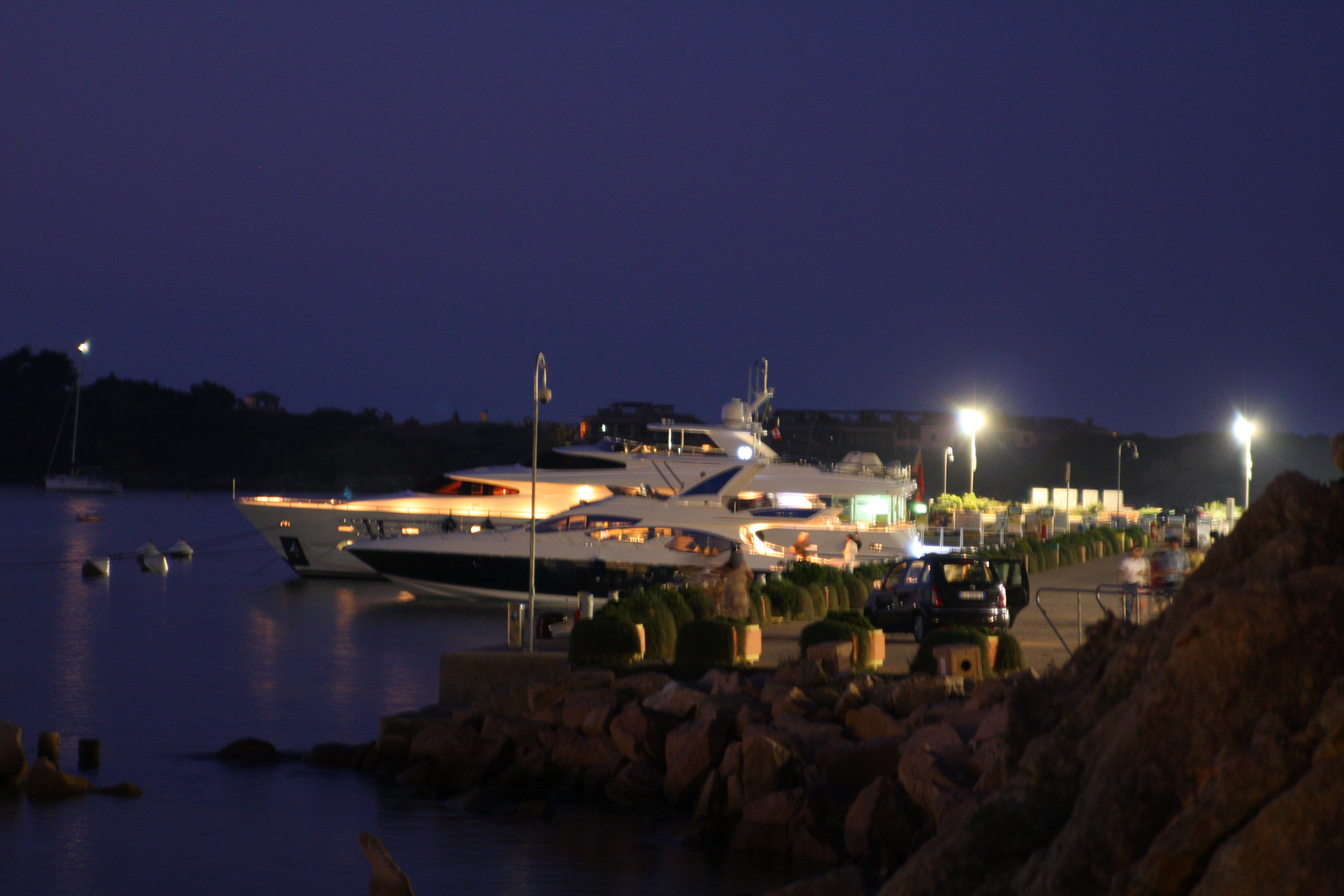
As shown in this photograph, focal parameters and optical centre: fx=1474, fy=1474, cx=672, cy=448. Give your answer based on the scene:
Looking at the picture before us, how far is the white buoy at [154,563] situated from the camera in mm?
49269

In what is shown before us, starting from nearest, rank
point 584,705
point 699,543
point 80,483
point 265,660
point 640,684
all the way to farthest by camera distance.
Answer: point 584,705
point 640,684
point 265,660
point 699,543
point 80,483

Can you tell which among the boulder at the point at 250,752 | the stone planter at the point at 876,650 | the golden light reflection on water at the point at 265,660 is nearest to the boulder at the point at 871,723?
the stone planter at the point at 876,650

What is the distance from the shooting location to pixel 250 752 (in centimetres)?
1806

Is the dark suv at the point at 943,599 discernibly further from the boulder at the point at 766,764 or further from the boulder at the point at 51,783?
the boulder at the point at 51,783

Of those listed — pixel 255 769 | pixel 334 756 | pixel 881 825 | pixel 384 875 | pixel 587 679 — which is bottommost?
pixel 255 769

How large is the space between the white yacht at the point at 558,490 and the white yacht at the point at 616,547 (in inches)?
151

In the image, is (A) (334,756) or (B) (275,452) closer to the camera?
(A) (334,756)

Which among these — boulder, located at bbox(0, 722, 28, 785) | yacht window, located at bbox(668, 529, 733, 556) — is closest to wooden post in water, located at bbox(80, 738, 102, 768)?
boulder, located at bbox(0, 722, 28, 785)

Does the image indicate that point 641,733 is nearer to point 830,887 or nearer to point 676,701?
point 676,701

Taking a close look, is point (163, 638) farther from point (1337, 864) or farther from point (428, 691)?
point (1337, 864)

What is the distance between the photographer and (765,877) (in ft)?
40.4

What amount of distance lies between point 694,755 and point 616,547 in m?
18.2

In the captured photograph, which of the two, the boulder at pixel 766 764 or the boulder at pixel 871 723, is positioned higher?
the boulder at pixel 871 723

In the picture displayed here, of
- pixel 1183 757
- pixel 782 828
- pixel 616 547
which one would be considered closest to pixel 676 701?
pixel 782 828
